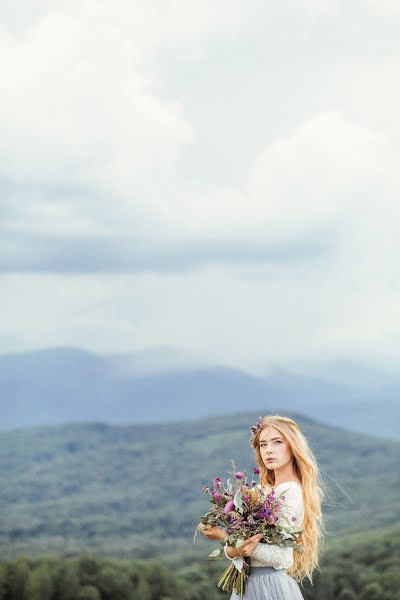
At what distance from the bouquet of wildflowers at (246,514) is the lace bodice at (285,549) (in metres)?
0.03

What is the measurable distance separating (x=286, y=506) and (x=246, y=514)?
0.25m

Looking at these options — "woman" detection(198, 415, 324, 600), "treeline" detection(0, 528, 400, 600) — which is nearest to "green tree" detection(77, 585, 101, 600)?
"treeline" detection(0, 528, 400, 600)

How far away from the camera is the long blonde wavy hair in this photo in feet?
16.5

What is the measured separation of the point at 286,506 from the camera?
16.0ft

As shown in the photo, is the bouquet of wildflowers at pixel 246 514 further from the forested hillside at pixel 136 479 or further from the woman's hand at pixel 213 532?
the forested hillside at pixel 136 479

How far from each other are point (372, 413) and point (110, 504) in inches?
3148

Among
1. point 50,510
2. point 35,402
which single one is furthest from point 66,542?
point 35,402

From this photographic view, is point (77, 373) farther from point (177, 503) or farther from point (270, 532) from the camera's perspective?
point (270, 532)

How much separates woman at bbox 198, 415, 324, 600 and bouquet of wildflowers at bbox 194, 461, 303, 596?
0.05m

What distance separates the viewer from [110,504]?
4097 inches

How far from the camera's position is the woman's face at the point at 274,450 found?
199 inches

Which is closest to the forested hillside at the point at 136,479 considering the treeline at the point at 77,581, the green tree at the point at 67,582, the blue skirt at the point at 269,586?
the treeline at the point at 77,581

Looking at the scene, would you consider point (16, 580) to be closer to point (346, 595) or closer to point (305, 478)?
point (346, 595)

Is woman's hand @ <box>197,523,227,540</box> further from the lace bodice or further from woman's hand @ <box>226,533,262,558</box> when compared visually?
the lace bodice
